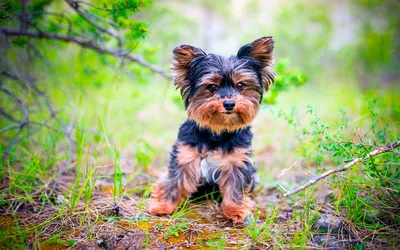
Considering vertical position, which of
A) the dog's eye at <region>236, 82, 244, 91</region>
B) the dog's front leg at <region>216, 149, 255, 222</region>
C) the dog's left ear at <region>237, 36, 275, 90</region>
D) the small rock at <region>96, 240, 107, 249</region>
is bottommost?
the small rock at <region>96, 240, 107, 249</region>

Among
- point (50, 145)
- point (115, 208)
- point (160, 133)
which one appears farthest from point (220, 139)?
point (160, 133)

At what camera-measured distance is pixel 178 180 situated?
348 centimetres

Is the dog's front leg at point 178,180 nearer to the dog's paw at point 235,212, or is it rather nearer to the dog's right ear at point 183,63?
the dog's paw at point 235,212

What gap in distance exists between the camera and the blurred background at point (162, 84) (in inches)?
146

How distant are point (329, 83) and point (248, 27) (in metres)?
4.22

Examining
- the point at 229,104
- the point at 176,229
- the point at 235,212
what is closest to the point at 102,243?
the point at 176,229

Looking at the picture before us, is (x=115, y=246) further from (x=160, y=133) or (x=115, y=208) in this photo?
(x=160, y=133)

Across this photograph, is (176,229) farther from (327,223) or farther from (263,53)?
(263,53)

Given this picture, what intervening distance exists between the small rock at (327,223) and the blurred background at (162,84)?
0.56 m

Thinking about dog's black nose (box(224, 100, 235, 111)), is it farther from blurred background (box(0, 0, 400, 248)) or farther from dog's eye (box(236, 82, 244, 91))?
blurred background (box(0, 0, 400, 248))

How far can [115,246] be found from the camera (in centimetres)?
272

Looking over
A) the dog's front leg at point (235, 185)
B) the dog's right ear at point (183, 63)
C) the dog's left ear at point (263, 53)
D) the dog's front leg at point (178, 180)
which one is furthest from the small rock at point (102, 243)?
the dog's left ear at point (263, 53)

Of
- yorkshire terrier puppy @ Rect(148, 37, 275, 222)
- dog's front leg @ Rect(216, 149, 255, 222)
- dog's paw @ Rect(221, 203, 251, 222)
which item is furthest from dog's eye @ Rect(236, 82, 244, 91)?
dog's paw @ Rect(221, 203, 251, 222)

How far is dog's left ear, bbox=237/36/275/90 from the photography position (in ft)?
10.6
